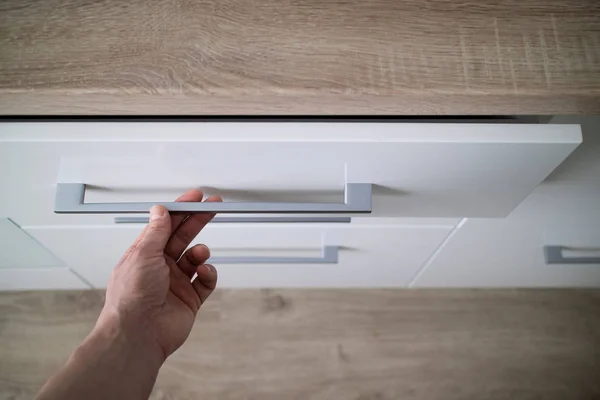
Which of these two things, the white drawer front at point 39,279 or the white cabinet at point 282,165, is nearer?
the white cabinet at point 282,165

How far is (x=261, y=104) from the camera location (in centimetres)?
33

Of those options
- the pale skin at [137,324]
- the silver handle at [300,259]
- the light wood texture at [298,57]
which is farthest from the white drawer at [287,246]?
the light wood texture at [298,57]

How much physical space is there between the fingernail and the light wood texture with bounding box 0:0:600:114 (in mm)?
101

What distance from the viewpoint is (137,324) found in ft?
1.52

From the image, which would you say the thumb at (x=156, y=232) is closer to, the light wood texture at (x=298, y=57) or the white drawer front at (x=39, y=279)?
the light wood texture at (x=298, y=57)

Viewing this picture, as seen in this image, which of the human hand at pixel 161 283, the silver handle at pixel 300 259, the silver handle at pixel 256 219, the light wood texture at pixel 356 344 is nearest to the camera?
the human hand at pixel 161 283

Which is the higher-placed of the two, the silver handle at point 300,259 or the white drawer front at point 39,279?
the silver handle at point 300,259

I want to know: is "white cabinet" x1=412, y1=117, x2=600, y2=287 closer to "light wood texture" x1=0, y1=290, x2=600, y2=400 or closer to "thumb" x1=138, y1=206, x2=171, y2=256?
"light wood texture" x1=0, y1=290, x2=600, y2=400

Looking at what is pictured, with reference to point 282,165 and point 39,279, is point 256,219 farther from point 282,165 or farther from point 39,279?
point 39,279

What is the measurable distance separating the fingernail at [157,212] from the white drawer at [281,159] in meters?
0.03

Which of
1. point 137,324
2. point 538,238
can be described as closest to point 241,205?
point 137,324

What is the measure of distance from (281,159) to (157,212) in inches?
4.8

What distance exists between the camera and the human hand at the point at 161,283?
0.44 meters

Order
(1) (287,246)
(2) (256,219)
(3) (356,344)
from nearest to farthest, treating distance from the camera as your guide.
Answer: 1. (2) (256,219)
2. (1) (287,246)
3. (3) (356,344)
